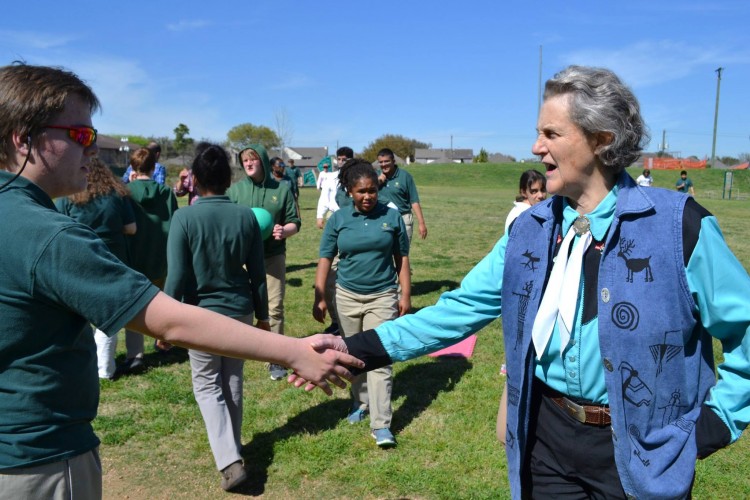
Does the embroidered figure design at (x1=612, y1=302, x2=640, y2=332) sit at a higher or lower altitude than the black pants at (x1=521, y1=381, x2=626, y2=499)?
higher

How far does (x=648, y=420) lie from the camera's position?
2.17 metres

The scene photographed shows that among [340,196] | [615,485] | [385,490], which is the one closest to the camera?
[615,485]

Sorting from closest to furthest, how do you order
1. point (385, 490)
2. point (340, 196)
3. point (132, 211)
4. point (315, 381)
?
Answer: point (315, 381)
point (385, 490)
point (132, 211)
point (340, 196)

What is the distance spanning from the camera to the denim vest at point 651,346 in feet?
7.00

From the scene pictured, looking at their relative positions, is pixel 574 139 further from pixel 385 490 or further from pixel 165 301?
pixel 385 490

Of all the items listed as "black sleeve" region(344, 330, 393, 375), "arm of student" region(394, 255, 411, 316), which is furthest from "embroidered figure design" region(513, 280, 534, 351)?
"arm of student" region(394, 255, 411, 316)

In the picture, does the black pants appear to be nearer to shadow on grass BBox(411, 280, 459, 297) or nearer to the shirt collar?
the shirt collar

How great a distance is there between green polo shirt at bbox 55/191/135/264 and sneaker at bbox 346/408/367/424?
9.08ft

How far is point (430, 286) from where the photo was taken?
11.1m

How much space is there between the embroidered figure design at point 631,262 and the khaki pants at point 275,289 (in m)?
4.93

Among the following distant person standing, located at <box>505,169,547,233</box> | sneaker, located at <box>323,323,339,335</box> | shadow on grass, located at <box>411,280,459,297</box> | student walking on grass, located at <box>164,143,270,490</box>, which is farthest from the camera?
shadow on grass, located at <box>411,280,459,297</box>

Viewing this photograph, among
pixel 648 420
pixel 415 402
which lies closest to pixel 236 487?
pixel 415 402

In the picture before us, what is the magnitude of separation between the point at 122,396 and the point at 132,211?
72.1 inches

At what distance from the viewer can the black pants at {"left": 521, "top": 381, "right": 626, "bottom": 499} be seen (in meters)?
2.35
